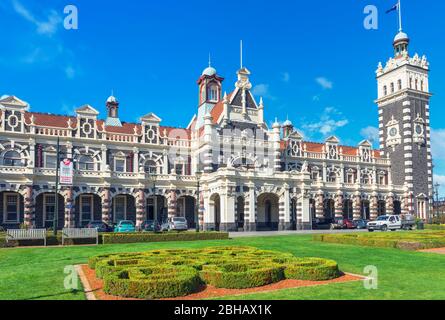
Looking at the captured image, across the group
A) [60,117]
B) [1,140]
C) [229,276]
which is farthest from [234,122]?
[229,276]

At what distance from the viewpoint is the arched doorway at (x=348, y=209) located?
220ft

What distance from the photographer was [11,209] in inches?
1805

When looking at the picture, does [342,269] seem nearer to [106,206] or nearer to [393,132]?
[106,206]

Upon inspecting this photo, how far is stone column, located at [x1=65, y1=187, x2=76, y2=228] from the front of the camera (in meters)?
45.9

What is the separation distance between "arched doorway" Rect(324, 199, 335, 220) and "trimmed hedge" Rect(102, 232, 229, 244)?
34.2 m

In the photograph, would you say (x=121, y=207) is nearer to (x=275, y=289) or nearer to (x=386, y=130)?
(x=275, y=289)

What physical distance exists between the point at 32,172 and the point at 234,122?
25.7 meters

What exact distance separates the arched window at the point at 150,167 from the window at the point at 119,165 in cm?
285

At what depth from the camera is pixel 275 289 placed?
12406mm

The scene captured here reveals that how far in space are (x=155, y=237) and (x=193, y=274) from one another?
2036cm

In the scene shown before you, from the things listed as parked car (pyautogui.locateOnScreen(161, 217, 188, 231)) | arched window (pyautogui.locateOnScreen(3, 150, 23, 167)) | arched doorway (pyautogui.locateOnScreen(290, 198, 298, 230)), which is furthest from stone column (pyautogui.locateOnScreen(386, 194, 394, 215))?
arched window (pyautogui.locateOnScreen(3, 150, 23, 167))

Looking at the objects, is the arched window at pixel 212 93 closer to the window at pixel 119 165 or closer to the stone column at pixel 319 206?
the window at pixel 119 165

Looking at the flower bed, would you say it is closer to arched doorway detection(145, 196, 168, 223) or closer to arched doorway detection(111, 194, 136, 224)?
arched doorway detection(111, 194, 136, 224)

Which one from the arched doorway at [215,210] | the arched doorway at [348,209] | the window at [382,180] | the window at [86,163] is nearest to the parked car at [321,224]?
the arched doorway at [348,209]
